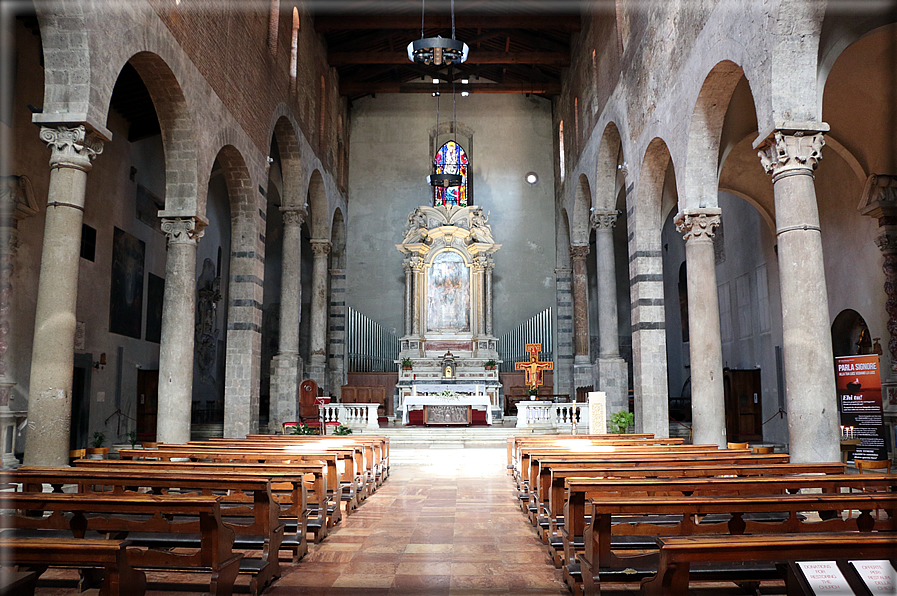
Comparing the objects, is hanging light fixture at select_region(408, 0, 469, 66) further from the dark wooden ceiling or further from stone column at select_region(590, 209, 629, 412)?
stone column at select_region(590, 209, 629, 412)

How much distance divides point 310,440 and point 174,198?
15.0 ft

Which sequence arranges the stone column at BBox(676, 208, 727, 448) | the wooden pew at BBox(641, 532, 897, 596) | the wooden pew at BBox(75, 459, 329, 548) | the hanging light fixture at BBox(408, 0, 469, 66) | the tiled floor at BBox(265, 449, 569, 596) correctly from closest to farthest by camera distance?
the wooden pew at BBox(641, 532, 897, 596)
the tiled floor at BBox(265, 449, 569, 596)
the wooden pew at BBox(75, 459, 329, 548)
the stone column at BBox(676, 208, 727, 448)
the hanging light fixture at BBox(408, 0, 469, 66)

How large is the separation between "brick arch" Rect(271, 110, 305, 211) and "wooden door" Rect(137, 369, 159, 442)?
5247 mm

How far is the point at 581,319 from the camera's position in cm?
1950

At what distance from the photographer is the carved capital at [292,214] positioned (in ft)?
54.4

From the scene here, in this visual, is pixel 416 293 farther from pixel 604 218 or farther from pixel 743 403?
pixel 743 403

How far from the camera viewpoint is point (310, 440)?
916cm

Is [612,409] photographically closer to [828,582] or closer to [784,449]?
[784,449]

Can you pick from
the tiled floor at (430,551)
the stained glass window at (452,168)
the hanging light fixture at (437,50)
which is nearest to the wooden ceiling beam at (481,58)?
the stained glass window at (452,168)

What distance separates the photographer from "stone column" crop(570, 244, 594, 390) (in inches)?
762

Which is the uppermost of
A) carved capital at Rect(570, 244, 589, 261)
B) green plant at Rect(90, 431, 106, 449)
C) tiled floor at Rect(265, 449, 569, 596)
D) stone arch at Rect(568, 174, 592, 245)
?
stone arch at Rect(568, 174, 592, 245)

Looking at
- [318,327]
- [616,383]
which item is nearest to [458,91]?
[318,327]

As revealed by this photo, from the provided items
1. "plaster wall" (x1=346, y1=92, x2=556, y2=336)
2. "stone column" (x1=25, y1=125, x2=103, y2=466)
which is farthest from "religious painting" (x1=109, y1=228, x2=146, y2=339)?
Result: "plaster wall" (x1=346, y1=92, x2=556, y2=336)

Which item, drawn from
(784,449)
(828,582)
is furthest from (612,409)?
(828,582)
